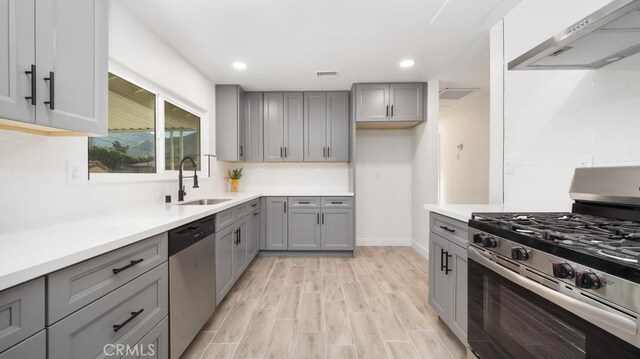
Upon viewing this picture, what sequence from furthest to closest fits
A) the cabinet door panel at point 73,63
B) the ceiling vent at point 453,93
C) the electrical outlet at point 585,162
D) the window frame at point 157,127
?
1. the ceiling vent at point 453,93
2. the window frame at point 157,127
3. the electrical outlet at point 585,162
4. the cabinet door panel at point 73,63

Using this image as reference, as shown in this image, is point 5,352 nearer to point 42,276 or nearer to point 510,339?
point 42,276

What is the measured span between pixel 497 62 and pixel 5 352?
3138 mm

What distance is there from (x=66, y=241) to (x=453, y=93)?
4.66 m

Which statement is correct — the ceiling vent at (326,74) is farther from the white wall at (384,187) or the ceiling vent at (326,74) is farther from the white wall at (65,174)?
the white wall at (65,174)

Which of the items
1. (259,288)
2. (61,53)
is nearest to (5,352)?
(61,53)

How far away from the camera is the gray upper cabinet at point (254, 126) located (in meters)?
3.89

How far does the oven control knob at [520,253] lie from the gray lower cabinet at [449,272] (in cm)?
53

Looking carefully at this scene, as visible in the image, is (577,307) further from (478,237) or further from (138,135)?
(138,135)

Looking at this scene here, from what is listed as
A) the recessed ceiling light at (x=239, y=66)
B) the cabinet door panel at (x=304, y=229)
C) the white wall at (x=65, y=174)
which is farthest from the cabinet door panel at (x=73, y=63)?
the cabinet door panel at (x=304, y=229)

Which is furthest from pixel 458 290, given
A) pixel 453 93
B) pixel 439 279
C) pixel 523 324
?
pixel 453 93

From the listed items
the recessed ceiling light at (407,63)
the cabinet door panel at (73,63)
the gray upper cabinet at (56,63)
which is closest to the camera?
the gray upper cabinet at (56,63)

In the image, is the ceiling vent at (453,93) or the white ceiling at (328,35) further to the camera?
the ceiling vent at (453,93)

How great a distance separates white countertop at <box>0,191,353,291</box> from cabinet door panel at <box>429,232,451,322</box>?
1.71 m

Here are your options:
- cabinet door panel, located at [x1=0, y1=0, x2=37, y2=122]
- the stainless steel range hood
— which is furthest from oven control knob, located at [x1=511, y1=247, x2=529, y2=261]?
cabinet door panel, located at [x1=0, y1=0, x2=37, y2=122]
